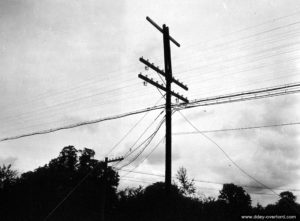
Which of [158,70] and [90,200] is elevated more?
[158,70]

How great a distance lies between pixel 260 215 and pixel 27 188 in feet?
135

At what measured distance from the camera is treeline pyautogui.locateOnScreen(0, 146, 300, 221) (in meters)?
15.9

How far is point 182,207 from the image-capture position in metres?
14.1

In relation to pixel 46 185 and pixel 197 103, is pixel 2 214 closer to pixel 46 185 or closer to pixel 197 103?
pixel 46 185

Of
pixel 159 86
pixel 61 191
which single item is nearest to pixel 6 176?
pixel 61 191

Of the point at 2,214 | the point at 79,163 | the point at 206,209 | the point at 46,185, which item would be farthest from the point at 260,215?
the point at 79,163

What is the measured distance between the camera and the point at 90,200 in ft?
170

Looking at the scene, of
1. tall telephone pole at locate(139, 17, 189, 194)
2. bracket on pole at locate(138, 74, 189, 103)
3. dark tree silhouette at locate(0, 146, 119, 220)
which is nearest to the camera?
tall telephone pole at locate(139, 17, 189, 194)

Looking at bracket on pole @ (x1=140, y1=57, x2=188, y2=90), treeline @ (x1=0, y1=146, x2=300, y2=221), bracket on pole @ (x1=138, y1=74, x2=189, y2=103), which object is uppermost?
bracket on pole @ (x1=140, y1=57, x2=188, y2=90)

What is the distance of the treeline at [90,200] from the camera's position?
15927mm

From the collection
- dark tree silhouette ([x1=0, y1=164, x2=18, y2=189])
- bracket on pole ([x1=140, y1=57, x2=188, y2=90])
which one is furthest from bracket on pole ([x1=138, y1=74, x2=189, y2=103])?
dark tree silhouette ([x1=0, y1=164, x2=18, y2=189])

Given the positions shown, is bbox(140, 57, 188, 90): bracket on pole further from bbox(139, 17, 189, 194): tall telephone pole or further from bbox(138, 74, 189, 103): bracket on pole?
bbox(138, 74, 189, 103): bracket on pole

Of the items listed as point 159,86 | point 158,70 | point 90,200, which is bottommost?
point 90,200

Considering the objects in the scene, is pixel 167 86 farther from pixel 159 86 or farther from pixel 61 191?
pixel 61 191
